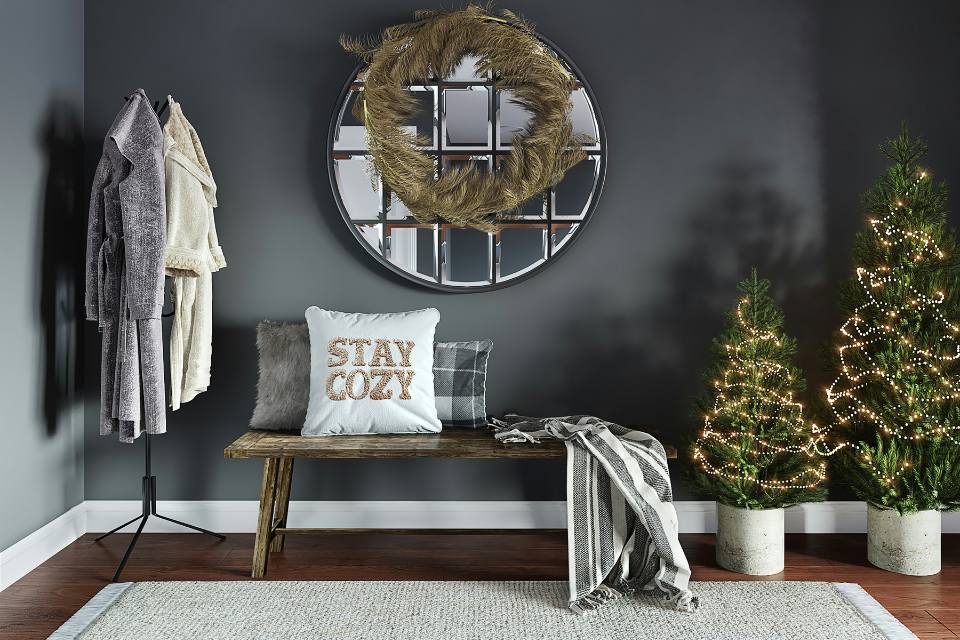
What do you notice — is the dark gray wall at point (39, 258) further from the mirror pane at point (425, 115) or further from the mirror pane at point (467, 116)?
the mirror pane at point (467, 116)

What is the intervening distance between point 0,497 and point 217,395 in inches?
30.5

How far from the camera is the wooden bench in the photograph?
2.23m

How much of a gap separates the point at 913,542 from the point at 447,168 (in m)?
2.07

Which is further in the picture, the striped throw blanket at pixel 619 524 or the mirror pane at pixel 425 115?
the mirror pane at pixel 425 115

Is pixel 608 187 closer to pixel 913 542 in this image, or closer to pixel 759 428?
pixel 759 428

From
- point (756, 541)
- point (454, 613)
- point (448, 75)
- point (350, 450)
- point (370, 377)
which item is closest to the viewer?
point (454, 613)

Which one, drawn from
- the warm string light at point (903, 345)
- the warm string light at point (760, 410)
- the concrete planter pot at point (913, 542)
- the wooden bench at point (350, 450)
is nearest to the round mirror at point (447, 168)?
the wooden bench at point (350, 450)

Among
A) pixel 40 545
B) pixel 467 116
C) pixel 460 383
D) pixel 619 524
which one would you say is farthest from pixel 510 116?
pixel 40 545

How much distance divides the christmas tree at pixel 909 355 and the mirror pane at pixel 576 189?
994mm

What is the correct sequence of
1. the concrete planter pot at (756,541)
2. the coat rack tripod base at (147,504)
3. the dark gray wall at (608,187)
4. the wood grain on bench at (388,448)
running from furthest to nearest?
the dark gray wall at (608,187) → the coat rack tripod base at (147,504) → the concrete planter pot at (756,541) → the wood grain on bench at (388,448)

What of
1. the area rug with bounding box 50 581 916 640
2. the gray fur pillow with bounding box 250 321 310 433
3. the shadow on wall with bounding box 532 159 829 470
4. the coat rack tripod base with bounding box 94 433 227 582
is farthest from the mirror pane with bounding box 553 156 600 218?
the coat rack tripod base with bounding box 94 433 227 582

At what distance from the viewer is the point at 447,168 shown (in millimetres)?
2738

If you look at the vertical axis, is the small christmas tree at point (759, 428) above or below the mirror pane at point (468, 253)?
below

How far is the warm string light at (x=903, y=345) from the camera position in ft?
7.72
